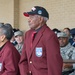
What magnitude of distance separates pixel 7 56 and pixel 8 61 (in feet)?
0.21

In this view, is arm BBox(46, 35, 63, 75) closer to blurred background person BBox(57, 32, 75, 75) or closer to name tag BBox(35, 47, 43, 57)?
name tag BBox(35, 47, 43, 57)

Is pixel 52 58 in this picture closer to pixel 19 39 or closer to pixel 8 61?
pixel 8 61

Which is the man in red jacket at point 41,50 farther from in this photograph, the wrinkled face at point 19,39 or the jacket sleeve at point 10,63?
the wrinkled face at point 19,39

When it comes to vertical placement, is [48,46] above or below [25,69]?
above

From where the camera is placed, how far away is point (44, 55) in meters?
3.01

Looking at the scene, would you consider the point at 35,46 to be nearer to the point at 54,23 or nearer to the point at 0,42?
the point at 0,42

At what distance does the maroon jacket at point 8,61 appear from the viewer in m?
3.29

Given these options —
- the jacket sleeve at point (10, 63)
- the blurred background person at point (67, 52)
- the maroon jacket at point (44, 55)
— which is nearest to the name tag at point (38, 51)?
the maroon jacket at point (44, 55)

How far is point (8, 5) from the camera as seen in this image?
33.1 ft

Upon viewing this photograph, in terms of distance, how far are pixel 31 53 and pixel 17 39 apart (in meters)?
3.25

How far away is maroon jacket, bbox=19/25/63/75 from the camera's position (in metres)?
2.96

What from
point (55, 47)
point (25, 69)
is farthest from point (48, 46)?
point (25, 69)

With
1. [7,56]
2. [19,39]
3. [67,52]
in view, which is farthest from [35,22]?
[19,39]

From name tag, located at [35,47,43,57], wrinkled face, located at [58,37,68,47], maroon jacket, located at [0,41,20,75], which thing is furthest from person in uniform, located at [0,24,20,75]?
wrinkled face, located at [58,37,68,47]
